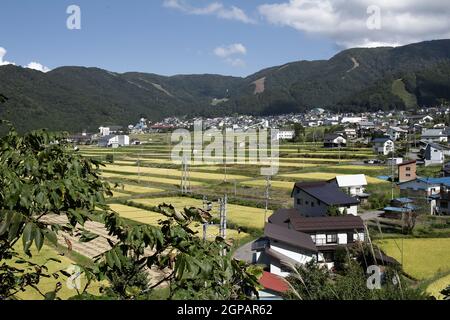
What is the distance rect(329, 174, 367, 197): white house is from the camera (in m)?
31.8

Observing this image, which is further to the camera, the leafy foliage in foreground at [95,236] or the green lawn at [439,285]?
the green lawn at [439,285]

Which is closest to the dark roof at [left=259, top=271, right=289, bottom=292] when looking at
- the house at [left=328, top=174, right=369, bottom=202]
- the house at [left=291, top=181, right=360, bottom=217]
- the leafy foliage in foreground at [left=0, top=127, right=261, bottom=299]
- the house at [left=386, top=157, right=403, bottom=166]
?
the leafy foliage in foreground at [left=0, top=127, right=261, bottom=299]

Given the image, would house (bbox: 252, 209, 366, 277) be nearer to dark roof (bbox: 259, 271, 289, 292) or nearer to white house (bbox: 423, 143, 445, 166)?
dark roof (bbox: 259, 271, 289, 292)

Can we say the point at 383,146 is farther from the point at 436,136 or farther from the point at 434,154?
the point at 436,136

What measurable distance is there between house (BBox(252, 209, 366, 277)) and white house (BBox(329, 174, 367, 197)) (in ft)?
40.9

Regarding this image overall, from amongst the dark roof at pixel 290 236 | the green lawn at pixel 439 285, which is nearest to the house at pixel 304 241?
the dark roof at pixel 290 236

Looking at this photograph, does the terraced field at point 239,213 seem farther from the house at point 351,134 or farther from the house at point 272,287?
the house at point 351,134

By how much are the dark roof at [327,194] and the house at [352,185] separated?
574cm

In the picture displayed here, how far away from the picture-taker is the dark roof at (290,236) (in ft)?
54.9

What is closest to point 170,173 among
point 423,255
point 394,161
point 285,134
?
point 394,161

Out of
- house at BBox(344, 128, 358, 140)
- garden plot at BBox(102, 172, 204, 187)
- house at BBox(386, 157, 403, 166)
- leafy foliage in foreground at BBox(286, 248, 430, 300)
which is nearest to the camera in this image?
leafy foliage in foreground at BBox(286, 248, 430, 300)

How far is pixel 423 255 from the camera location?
717 inches
